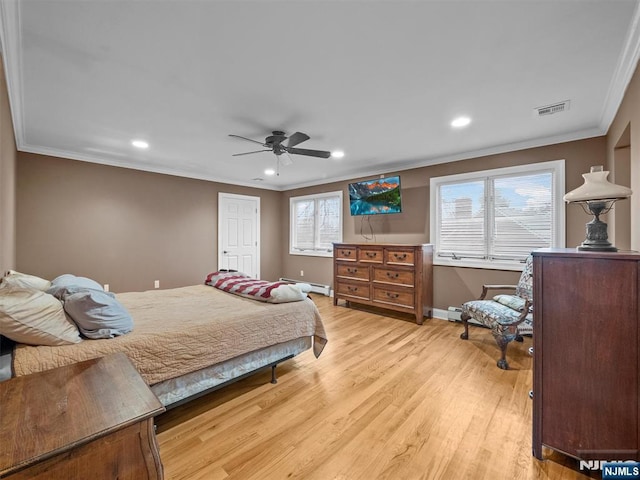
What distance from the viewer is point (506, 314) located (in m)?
2.91

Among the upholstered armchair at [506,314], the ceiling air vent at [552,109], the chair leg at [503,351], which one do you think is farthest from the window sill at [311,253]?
the ceiling air vent at [552,109]

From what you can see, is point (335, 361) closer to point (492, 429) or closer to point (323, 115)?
point (492, 429)

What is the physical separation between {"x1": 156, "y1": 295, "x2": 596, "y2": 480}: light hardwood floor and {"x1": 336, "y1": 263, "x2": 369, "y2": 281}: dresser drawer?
1735 mm

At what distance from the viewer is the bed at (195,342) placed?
5.30 feet

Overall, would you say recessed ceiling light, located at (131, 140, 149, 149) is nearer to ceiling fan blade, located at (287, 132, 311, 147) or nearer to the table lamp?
ceiling fan blade, located at (287, 132, 311, 147)

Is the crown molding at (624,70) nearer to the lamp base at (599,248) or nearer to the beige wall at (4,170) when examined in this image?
the lamp base at (599,248)

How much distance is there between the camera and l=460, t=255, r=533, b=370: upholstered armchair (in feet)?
9.10

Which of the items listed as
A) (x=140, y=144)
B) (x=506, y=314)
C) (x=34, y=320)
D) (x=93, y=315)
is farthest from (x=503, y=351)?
(x=140, y=144)

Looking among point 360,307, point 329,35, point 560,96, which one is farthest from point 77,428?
point 360,307

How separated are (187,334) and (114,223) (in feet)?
11.9

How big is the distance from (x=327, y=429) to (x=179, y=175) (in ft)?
16.1

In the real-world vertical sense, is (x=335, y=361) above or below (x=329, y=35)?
below

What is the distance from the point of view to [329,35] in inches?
69.2

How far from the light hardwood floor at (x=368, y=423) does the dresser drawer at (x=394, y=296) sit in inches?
44.2
